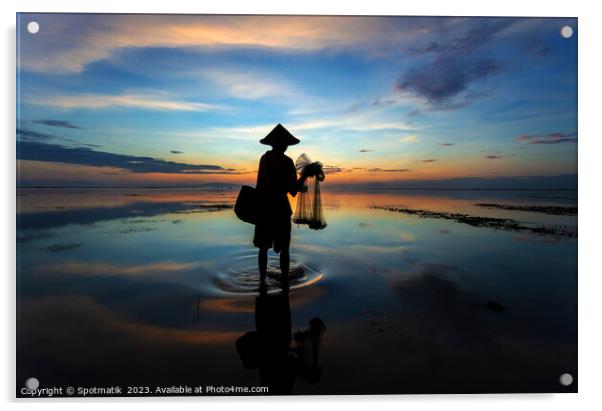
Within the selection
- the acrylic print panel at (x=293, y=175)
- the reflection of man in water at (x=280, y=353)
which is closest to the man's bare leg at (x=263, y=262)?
the acrylic print panel at (x=293, y=175)

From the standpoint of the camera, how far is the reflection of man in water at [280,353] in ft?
9.87

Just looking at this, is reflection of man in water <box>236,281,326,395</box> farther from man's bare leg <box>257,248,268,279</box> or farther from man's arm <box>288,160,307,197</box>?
man's arm <box>288,160,307,197</box>

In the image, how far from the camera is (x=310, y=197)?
16.4 feet

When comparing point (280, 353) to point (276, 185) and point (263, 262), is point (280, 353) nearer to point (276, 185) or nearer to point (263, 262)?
point (263, 262)

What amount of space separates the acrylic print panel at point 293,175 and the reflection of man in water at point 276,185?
28 millimetres

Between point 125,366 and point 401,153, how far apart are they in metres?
5.28

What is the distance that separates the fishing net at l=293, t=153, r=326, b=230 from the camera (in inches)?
179

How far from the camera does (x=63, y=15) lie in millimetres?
3822

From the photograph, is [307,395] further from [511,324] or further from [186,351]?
[511,324]

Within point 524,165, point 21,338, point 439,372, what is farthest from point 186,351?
point 524,165

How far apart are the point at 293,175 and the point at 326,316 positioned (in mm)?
1935

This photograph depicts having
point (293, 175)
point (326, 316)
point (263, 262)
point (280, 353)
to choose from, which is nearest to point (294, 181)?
point (293, 175)

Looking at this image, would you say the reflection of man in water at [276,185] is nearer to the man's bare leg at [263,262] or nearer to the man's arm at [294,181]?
the man's arm at [294,181]

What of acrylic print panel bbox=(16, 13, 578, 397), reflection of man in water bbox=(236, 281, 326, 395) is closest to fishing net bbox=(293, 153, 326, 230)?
acrylic print panel bbox=(16, 13, 578, 397)
